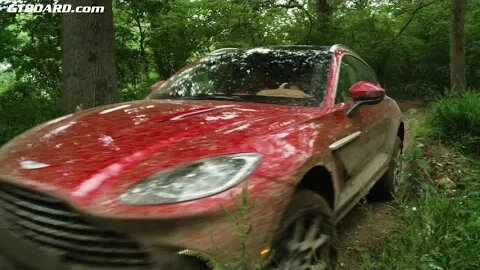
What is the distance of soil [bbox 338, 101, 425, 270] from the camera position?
3.34 metres

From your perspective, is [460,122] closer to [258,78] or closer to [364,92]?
[364,92]

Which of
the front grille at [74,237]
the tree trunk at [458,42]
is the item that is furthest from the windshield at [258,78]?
the tree trunk at [458,42]

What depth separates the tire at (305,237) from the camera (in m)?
2.32

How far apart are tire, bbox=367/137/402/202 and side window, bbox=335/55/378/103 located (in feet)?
2.60

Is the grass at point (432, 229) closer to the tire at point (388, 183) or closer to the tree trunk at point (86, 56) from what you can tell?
the tire at point (388, 183)

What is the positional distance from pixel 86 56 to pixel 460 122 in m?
4.72

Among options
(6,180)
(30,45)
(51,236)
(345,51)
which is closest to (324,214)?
(51,236)

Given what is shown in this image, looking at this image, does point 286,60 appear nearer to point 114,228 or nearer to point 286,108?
point 286,108

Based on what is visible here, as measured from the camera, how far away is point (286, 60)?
4000 millimetres

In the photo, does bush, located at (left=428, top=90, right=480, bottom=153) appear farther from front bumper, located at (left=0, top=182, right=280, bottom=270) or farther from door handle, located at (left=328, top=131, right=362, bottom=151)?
front bumper, located at (left=0, top=182, right=280, bottom=270)

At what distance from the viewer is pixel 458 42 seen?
360 inches

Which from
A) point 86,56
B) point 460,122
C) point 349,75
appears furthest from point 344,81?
point 460,122

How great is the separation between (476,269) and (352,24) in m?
11.3

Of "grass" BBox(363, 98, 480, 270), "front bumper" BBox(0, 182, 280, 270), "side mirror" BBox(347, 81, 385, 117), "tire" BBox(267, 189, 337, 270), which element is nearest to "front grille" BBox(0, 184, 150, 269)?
"front bumper" BBox(0, 182, 280, 270)
